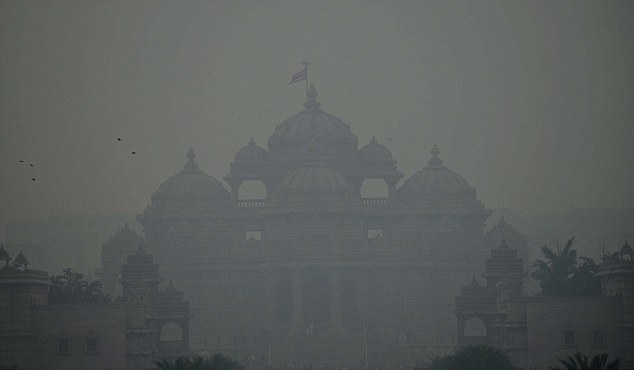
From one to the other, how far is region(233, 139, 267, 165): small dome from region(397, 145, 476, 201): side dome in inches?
397

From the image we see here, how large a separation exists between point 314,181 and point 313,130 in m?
11.1

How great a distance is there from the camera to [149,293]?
13125 centimetres

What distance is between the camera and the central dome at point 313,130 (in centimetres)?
17950

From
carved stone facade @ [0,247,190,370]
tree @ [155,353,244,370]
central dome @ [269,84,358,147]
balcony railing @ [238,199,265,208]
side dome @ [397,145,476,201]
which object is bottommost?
tree @ [155,353,244,370]

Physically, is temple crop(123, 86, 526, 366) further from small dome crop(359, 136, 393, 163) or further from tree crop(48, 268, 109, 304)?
tree crop(48, 268, 109, 304)

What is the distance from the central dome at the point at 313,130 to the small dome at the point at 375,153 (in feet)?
3.36

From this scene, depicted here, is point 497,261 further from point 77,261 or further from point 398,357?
point 77,261

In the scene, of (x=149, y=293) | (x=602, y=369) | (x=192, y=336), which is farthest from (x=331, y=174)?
(x=602, y=369)

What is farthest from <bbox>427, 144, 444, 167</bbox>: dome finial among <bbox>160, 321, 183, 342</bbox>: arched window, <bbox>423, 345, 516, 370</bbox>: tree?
<bbox>423, 345, 516, 370</bbox>: tree

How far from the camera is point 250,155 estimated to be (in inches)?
7111

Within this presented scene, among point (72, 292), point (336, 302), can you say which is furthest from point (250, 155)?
point (72, 292)

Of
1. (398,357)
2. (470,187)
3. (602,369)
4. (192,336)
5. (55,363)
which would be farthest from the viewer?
(470,187)

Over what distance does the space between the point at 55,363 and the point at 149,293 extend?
18577 mm

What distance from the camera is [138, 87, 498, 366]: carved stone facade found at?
6486 inches
